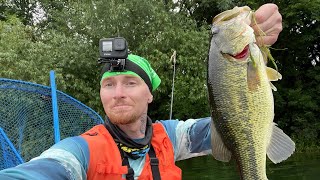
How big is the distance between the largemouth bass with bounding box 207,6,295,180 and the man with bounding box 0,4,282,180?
201 millimetres

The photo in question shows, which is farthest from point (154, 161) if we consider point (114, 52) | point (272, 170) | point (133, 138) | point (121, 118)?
point (272, 170)

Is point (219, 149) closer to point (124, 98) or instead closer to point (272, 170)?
point (124, 98)

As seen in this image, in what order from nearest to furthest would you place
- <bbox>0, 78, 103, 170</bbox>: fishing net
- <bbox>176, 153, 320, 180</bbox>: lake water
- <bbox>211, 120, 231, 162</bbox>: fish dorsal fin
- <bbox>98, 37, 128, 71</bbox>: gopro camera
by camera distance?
1. <bbox>211, 120, 231, 162</bbox>: fish dorsal fin
2. <bbox>98, 37, 128, 71</bbox>: gopro camera
3. <bbox>0, 78, 103, 170</bbox>: fishing net
4. <bbox>176, 153, 320, 180</bbox>: lake water

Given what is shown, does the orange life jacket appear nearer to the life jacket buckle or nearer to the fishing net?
the life jacket buckle

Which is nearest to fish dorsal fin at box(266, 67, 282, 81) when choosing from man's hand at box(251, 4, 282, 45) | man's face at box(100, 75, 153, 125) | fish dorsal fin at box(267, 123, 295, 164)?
man's hand at box(251, 4, 282, 45)

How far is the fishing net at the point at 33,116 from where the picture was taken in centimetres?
589

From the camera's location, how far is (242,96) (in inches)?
118

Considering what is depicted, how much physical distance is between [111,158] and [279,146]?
3.57ft

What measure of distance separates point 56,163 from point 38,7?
30838 mm

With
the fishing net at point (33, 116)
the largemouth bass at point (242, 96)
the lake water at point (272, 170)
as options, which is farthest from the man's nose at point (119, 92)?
the lake water at point (272, 170)

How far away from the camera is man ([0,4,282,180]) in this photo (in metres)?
2.98

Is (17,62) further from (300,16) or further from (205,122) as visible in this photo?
(300,16)

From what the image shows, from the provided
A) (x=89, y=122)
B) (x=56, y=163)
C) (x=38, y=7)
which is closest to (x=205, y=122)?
(x=56, y=163)

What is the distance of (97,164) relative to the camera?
3037 millimetres
